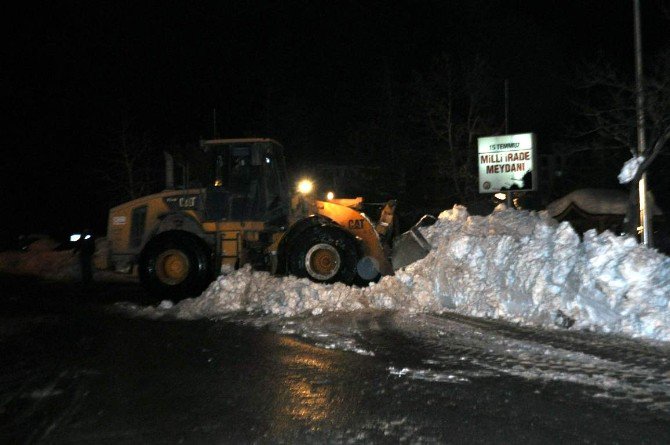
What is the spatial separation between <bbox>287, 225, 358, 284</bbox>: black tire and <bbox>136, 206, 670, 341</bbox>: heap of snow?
0.68 m

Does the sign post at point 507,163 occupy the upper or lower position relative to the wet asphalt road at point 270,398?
upper

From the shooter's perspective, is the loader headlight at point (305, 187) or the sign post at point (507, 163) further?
the sign post at point (507, 163)

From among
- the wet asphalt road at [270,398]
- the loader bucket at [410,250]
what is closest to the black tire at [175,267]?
the wet asphalt road at [270,398]

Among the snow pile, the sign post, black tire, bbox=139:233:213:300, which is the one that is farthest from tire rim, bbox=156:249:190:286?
the sign post

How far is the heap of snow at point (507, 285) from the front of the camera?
9.59 m

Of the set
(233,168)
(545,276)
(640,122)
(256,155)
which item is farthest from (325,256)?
(640,122)

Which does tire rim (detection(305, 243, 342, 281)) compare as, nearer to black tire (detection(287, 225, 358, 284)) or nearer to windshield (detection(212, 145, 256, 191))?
black tire (detection(287, 225, 358, 284))

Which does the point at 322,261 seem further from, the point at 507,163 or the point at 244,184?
the point at 507,163

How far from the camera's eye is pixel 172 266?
13.5m

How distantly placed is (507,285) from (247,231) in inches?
201

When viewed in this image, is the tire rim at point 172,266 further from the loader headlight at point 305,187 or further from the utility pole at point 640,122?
the utility pole at point 640,122

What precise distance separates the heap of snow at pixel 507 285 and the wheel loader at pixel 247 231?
0.83 meters

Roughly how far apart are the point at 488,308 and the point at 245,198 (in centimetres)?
514

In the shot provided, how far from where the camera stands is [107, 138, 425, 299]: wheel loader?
42.8 feet
